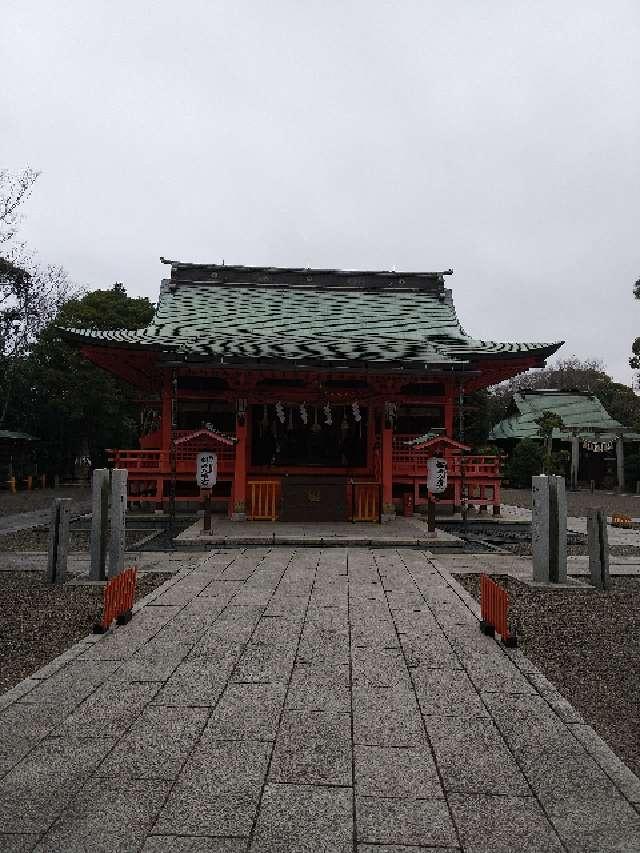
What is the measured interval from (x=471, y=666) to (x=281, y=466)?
461 inches

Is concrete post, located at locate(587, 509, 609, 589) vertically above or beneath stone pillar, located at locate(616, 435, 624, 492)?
beneath

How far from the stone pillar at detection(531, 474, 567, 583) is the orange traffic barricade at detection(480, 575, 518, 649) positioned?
8.08 ft

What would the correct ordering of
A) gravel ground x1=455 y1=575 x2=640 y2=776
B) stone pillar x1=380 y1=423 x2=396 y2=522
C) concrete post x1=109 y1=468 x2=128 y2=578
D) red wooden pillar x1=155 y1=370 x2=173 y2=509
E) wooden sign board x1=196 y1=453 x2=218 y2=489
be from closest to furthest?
gravel ground x1=455 y1=575 x2=640 y2=776 → concrete post x1=109 y1=468 x2=128 y2=578 → wooden sign board x1=196 y1=453 x2=218 y2=489 → stone pillar x1=380 y1=423 x2=396 y2=522 → red wooden pillar x1=155 y1=370 x2=173 y2=509

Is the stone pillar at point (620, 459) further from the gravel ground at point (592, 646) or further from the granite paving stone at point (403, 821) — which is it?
the granite paving stone at point (403, 821)

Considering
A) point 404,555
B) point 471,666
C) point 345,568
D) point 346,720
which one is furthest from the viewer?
point 404,555

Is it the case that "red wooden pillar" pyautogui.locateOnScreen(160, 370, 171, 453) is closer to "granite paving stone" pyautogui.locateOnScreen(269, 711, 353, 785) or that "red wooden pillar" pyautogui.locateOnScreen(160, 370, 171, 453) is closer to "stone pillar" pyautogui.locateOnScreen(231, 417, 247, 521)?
"stone pillar" pyautogui.locateOnScreen(231, 417, 247, 521)

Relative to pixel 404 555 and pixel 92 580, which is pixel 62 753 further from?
pixel 404 555

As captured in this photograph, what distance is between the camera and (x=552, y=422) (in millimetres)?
30297

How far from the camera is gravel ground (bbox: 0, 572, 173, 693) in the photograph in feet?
16.3

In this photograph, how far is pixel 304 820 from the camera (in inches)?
106

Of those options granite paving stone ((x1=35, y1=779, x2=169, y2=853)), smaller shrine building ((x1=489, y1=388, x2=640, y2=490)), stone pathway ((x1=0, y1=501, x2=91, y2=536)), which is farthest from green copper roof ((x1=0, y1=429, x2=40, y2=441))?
granite paving stone ((x1=35, y1=779, x2=169, y2=853))

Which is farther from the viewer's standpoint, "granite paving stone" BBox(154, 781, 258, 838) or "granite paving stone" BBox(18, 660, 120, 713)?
"granite paving stone" BBox(18, 660, 120, 713)

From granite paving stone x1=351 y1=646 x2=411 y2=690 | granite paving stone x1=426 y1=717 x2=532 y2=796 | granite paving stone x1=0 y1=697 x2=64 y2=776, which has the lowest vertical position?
granite paving stone x1=0 y1=697 x2=64 y2=776

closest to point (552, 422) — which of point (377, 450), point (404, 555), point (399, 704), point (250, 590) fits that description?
point (377, 450)
